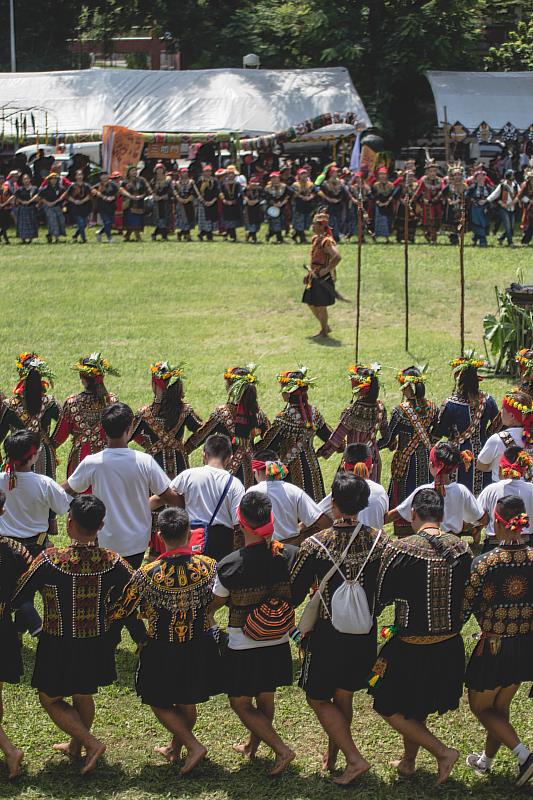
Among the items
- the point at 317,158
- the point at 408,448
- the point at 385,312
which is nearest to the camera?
the point at 408,448

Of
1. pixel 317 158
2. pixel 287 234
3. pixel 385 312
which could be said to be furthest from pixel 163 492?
pixel 317 158

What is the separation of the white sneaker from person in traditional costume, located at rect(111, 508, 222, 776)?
4.42 feet

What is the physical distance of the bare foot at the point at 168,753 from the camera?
5.68m

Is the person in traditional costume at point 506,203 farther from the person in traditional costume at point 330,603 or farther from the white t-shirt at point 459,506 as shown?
the person in traditional costume at point 330,603

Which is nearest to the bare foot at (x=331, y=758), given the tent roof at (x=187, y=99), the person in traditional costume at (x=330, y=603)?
the person in traditional costume at (x=330, y=603)

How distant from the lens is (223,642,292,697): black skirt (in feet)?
18.2

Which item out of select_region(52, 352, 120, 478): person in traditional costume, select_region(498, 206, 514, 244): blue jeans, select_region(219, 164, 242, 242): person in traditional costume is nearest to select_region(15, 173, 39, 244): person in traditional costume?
select_region(219, 164, 242, 242): person in traditional costume

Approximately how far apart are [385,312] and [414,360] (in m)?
2.59

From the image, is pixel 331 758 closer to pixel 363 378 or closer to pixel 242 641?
pixel 242 641

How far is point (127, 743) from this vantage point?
5.87m

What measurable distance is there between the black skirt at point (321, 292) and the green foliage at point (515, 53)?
70.3ft

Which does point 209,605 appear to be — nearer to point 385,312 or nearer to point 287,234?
point 385,312

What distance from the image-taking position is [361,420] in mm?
8227

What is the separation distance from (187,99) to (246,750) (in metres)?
23.0
